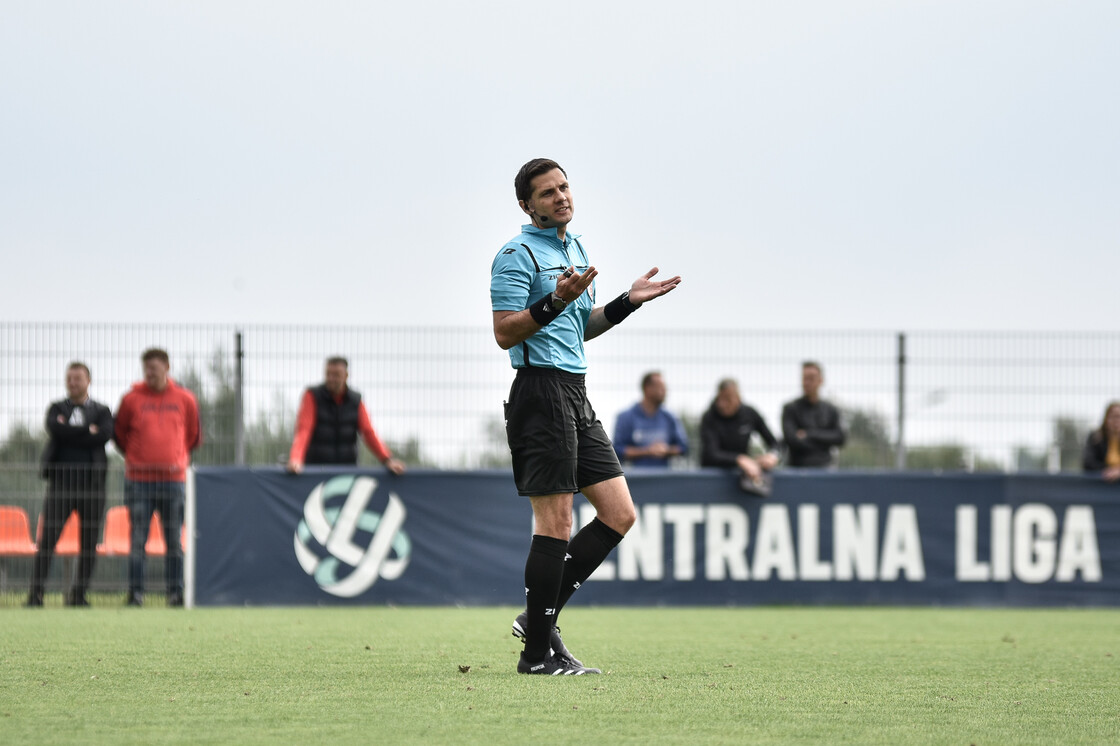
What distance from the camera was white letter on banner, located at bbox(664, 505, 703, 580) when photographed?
Answer: 10.7 metres

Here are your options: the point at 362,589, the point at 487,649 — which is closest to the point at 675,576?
the point at 362,589

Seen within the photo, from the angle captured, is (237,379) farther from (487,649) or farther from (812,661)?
(812,661)

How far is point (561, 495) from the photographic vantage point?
508 cm

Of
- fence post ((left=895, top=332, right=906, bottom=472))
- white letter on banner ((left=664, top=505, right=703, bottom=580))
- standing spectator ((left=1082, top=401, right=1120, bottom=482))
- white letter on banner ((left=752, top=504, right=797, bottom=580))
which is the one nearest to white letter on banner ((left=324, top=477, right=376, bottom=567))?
white letter on banner ((left=664, top=505, right=703, bottom=580))

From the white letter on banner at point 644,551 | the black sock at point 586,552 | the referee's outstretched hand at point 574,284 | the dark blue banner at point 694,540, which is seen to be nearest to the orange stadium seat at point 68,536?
the dark blue banner at point 694,540

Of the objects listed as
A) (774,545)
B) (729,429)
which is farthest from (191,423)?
(774,545)

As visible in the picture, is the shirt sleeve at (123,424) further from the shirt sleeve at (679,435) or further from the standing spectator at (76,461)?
the shirt sleeve at (679,435)

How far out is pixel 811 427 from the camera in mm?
11148

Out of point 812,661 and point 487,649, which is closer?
point 812,661

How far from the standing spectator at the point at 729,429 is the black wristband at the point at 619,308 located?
5.80 meters

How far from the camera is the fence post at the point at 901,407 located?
1113 centimetres

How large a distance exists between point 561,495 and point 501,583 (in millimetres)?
5617

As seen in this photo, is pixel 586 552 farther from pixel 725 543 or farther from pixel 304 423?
pixel 304 423

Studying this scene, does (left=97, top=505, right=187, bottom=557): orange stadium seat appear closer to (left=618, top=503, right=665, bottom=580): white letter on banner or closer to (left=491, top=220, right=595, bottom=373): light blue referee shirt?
(left=618, top=503, right=665, bottom=580): white letter on banner
